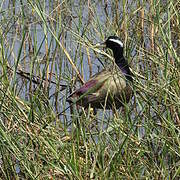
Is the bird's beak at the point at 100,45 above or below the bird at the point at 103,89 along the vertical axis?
above

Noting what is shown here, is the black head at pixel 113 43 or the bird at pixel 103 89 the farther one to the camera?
the black head at pixel 113 43

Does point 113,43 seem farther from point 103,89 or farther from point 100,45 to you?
point 103,89

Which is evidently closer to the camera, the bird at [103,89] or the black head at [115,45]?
the bird at [103,89]

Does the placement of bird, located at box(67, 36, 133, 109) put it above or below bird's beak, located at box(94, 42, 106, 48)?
below

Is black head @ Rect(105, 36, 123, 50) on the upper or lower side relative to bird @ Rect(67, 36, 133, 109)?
upper

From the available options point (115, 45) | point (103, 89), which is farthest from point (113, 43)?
point (103, 89)

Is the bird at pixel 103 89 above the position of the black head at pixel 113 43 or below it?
below

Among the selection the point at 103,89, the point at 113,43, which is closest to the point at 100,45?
the point at 113,43

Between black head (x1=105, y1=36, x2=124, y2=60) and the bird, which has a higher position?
black head (x1=105, y1=36, x2=124, y2=60)

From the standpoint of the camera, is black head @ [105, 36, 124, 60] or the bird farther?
black head @ [105, 36, 124, 60]

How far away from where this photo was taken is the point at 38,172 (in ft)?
8.59

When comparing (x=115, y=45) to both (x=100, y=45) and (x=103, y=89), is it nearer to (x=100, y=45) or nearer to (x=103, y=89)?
(x=100, y=45)

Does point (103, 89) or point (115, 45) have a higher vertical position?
point (115, 45)

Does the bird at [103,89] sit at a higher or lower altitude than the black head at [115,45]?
lower
